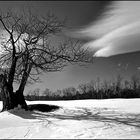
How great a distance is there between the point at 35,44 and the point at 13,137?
29.8 feet

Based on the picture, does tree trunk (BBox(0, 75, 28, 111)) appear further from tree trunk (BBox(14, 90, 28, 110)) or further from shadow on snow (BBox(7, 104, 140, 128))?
shadow on snow (BBox(7, 104, 140, 128))

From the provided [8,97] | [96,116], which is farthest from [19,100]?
[96,116]

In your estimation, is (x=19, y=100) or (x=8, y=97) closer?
(x=8, y=97)

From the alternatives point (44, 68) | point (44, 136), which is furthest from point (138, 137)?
point (44, 68)

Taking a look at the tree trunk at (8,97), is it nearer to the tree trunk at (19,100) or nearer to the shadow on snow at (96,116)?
the tree trunk at (19,100)

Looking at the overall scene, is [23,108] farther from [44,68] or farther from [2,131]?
[2,131]

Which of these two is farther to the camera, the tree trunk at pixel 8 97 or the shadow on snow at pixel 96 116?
the tree trunk at pixel 8 97

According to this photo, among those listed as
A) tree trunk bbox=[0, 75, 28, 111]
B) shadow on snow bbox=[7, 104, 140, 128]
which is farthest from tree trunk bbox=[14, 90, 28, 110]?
shadow on snow bbox=[7, 104, 140, 128]

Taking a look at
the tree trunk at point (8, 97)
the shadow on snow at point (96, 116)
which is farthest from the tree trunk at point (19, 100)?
the shadow on snow at point (96, 116)

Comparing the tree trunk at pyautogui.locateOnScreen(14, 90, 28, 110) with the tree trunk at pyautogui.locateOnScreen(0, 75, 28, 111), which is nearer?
the tree trunk at pyautogui.locateOnScreen(0, 75, 28, 111)

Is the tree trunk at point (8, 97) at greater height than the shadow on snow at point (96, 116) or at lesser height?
greater

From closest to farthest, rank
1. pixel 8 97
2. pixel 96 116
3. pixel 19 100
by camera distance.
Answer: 1. pixel 96 116
2. pixel 8 97
3. pixel 19 100

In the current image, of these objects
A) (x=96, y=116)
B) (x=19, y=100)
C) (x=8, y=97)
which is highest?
(x=8, y=97)

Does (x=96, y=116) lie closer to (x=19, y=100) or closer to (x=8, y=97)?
(x=19, y=100)
